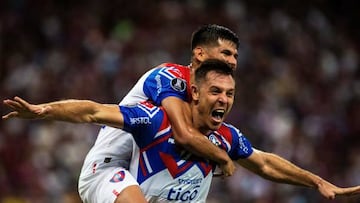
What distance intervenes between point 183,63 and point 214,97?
7.48 meters

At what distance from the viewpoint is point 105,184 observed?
6.63 metres

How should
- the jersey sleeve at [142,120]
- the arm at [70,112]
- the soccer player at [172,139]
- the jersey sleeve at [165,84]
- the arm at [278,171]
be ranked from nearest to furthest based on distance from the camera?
the arm at [70,112]
the jersey sleeve at [142,120]
the soccer player at [172,139]
the jersey sleeve at [165,84]
the arm at [278,171]

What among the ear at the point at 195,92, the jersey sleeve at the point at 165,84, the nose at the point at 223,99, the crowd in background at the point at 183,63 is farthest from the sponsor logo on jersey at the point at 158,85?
the crowd in background at the point at 183,63

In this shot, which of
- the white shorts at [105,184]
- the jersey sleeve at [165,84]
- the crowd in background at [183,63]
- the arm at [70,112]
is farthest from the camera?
the crowd in background at [183,63]

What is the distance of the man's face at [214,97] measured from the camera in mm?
6289

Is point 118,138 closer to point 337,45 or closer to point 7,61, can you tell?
point 7,61

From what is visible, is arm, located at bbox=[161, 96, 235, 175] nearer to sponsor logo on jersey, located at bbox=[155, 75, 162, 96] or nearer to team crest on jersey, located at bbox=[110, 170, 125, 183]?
sponsor logo on jersey, located at bbox=[155, 75, 162, 96]

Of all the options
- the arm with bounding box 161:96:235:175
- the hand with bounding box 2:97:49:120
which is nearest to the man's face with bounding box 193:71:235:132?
the arm with bounding box 161:96:235:175

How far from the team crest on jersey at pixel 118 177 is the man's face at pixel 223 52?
94 cm

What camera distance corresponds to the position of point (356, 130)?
14.1m

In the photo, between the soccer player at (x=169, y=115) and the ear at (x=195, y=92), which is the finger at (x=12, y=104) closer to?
the soccer player at (x=169, y=115)

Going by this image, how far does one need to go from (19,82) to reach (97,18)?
2088 mm

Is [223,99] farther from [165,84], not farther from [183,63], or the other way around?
[183,63]

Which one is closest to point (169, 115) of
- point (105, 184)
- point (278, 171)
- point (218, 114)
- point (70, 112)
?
point (218, 114)
